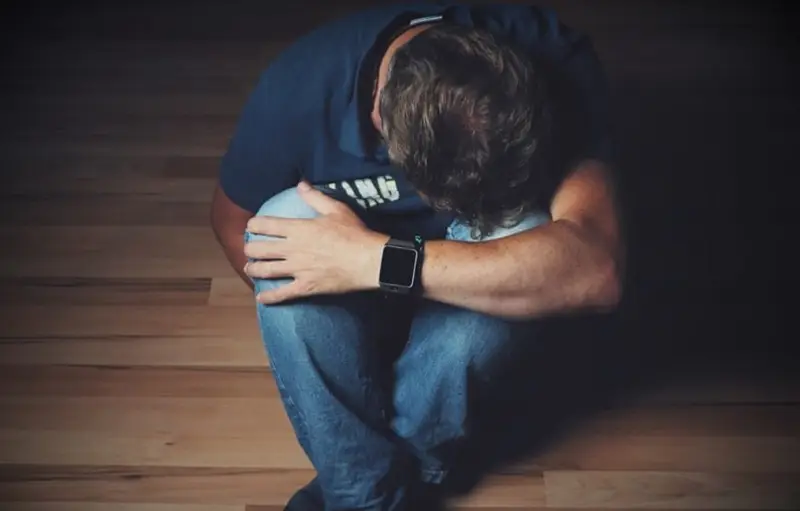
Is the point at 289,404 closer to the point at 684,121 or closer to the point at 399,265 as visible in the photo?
the point at 399,265

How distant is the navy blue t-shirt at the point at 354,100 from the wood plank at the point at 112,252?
1.25 feet

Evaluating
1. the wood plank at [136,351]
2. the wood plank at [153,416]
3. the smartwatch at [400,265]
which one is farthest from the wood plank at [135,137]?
the smartwatch at [400,265]

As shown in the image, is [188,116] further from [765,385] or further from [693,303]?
[765,385]

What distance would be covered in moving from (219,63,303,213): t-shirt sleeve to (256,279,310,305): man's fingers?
6.4 inches

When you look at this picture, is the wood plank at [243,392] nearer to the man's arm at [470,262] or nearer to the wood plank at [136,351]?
the wood plank at [136,351]

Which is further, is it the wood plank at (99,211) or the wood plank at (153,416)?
the wood plank at (99,211)

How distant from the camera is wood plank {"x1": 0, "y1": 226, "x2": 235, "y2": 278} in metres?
1.48

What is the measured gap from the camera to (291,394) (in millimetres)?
1118

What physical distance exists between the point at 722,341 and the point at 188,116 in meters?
0.97

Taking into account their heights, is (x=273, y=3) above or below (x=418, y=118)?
below

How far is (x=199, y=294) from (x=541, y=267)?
24.0 inches

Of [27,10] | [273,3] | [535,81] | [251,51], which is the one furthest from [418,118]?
[27,10]

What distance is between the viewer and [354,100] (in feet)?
3.49

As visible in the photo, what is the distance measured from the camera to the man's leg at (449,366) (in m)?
1.07
